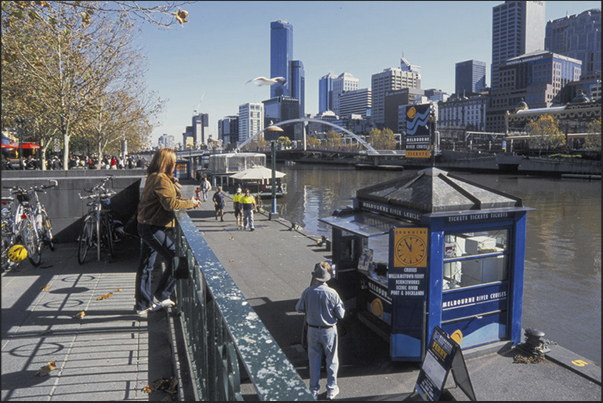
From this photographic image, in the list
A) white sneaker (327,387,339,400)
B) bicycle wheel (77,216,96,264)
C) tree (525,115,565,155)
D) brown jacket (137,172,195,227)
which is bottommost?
white sneaker (327,387,339,400)

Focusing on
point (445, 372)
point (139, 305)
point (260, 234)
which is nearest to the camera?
point (445, 372)

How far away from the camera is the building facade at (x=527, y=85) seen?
584 ft

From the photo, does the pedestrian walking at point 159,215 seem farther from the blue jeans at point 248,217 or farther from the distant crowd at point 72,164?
the distant crowd at point 72,164

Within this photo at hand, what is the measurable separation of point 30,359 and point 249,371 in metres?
3.84

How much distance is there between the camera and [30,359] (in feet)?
15.4

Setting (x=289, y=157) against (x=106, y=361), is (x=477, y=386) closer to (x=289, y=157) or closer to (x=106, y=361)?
(x=106, y=361)

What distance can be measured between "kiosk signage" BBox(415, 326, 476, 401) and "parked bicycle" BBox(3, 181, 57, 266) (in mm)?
6625

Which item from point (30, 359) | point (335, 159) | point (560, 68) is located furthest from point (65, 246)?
point (560, 68)

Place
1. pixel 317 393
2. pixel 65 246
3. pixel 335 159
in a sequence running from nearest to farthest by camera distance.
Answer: pixel 317 393 < pixel 65 246 < pixel 335 159

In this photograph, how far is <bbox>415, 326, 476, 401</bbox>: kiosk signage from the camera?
520 centimetres

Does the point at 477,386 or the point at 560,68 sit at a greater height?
the point at 560,68

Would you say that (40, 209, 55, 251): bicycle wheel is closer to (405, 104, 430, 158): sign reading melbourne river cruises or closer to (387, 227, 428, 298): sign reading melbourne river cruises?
(387, 227, 428, 298): sign reading melbourne river cruises

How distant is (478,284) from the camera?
25.7 ft

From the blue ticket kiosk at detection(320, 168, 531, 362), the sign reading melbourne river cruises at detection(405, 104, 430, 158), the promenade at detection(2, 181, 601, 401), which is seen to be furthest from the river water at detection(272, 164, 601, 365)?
the sign reading melbourne river cruises at detection(405, 104, 430, 158)
